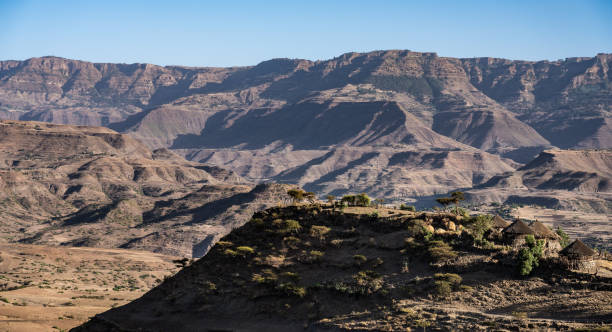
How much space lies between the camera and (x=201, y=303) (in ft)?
210

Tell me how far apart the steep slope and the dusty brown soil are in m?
22.5

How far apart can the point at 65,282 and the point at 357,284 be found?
91.5 metres

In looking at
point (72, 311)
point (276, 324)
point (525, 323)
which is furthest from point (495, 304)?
point (72, 311)

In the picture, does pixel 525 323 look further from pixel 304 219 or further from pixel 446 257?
pixel 304 219

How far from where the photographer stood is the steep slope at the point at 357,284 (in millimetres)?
53250

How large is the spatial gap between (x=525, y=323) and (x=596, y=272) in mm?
11985

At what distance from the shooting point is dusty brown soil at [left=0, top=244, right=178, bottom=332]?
8719cm

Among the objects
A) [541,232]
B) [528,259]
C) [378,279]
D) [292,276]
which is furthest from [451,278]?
[541,232]

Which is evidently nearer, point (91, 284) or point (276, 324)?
point (276, 324)

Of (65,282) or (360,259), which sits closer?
(360,259)

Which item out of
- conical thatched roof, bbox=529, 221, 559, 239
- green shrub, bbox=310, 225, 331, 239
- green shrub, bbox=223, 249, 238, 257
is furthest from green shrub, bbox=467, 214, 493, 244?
green shrub, bbox=223, 249, 238, 257

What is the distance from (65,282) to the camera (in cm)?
13512

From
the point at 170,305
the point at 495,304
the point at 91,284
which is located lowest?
the point at 91,284

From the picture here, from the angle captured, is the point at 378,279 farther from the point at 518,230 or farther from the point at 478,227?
the point at 518,230
